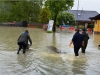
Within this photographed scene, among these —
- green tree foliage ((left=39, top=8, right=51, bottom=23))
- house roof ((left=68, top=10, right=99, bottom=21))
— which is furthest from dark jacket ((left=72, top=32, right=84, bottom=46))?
house roof ((left=68, top=10, right=99, bottom=21))

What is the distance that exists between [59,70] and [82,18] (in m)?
68.3

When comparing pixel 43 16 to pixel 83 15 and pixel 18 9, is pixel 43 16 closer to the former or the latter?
pixel 18 9

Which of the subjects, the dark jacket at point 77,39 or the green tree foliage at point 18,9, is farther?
the green tree foliage at point 18,9

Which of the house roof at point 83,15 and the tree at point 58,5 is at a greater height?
the tree at point 58,5

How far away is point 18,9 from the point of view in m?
72.4

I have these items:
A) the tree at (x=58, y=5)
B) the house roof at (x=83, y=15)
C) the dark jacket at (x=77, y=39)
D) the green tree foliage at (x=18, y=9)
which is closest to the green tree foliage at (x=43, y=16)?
the green tree foliage at (x=18, y=9)

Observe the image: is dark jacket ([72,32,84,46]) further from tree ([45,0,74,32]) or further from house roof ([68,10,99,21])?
house roof ([68,10,99,21])

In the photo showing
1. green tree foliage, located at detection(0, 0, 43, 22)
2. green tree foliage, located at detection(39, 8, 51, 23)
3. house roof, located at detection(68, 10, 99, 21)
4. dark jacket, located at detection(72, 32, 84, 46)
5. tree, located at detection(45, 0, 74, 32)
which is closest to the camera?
dark jacket, located at detection(72, 32, 84, 46)

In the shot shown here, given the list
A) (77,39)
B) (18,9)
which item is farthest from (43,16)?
(77,39)

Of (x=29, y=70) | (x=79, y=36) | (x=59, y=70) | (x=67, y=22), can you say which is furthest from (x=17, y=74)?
(x=67, y=22)

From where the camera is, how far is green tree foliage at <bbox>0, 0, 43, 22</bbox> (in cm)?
7225

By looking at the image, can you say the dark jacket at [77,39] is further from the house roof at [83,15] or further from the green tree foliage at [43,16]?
the house roof at [83,15]

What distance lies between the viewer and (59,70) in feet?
33.2

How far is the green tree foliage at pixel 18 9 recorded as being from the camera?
237 ft
